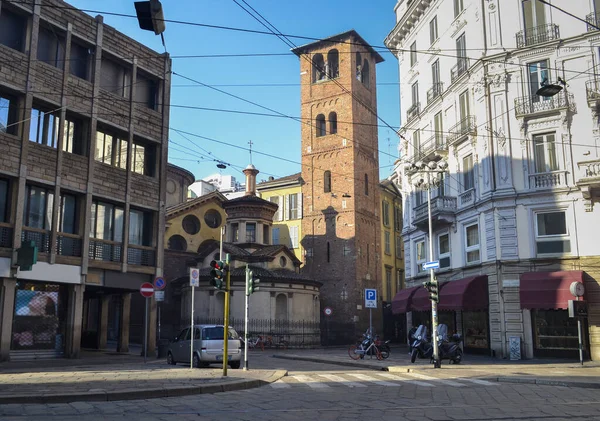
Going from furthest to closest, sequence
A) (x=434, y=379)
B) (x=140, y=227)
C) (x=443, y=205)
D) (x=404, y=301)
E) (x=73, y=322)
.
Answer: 1. (x=404, y=301)
2. (x=443, y=205)
3. (x=140, y=227)
4. (x=73, y=322)
5. (x=434, y=379)

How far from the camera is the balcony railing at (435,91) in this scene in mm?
30156

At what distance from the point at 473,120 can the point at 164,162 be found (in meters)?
14.0

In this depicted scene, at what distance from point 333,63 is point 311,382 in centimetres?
4133

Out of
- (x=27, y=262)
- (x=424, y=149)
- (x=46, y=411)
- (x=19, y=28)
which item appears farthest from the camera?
(x=424, y=149)

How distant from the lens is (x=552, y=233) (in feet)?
78.9

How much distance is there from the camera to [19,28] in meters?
20.0

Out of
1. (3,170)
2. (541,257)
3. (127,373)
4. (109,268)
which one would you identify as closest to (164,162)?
(109,268)

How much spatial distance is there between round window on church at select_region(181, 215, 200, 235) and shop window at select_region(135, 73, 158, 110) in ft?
72.3

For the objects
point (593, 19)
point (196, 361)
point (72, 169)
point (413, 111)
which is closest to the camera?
point (196, 361)

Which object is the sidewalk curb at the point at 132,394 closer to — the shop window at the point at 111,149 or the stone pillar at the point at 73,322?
the stone pillar at the point at 73,322

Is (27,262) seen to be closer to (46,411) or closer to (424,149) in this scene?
(46,411)

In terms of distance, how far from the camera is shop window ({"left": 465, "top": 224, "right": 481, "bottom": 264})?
26516 millimetres

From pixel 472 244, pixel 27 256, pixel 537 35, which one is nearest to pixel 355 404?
pixel 27 256

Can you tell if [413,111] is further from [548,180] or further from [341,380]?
[341,380]
